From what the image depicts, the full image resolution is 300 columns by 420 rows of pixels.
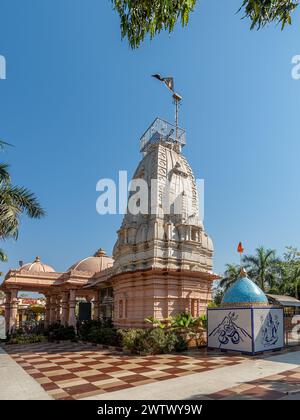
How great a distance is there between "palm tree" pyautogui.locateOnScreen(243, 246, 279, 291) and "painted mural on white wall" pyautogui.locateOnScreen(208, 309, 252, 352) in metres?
19.8

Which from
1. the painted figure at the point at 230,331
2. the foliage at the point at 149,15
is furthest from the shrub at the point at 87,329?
the foliage at the point at 149,15

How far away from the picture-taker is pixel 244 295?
52.5 ft

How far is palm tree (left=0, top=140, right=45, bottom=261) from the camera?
40.8 ft

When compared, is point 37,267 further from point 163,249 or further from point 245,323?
point 245,323

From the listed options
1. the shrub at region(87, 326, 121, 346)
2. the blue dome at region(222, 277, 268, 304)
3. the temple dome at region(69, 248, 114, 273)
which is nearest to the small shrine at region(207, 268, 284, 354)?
the blue dome at region(222, 277, 268, 304)

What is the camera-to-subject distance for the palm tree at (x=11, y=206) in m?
12.4

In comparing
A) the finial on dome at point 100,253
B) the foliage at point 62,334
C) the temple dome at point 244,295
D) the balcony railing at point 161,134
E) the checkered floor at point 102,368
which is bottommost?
the foliage at point 62,334

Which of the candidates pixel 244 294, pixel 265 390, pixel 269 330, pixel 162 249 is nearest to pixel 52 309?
pixel 162 249

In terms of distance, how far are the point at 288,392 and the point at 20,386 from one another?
673 centimetres

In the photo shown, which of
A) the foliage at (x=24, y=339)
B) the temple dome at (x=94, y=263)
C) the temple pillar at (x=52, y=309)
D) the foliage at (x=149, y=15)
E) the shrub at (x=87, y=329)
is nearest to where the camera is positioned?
the foliage at (x=149, y=15)

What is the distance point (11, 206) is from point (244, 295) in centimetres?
1083

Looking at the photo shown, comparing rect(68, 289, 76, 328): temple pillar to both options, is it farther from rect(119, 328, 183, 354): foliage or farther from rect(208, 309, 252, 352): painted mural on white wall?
rect(208, 309, 252, 352): painted mural on white wall

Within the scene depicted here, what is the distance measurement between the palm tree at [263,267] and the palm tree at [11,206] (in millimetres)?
26146

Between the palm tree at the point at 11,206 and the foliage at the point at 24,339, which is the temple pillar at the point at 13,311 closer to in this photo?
the foliage at the point at 24,339
